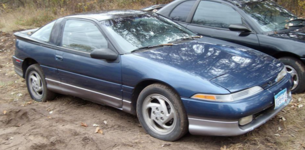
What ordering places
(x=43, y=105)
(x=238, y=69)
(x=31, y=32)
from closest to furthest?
(x=238, y=69)
(x=43, y=105)
(x=31, y=32)

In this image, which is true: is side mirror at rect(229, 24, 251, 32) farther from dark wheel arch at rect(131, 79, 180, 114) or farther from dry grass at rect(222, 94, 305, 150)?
dark wheel arch at rect(131, 79, 180, 114)

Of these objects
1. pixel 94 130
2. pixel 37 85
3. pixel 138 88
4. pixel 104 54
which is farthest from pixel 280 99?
pixel 37 85

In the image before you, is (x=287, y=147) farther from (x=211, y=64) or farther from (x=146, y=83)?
(x=146, y=83)

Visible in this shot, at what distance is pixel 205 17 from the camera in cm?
575

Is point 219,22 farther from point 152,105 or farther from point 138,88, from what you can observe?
point 152,105

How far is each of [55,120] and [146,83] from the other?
1.64 metres

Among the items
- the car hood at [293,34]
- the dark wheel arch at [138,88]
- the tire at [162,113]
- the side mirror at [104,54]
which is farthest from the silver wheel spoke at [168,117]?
the car hood at [293,34]

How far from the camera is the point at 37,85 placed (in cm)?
539

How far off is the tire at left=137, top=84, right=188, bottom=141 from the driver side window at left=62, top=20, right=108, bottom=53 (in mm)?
978

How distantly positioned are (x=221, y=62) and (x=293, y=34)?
Result: 6.58 ft

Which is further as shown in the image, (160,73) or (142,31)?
(142,31)

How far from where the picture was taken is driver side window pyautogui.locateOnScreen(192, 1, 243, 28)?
5.43 meters

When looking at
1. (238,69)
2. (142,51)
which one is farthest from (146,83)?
(238,69)

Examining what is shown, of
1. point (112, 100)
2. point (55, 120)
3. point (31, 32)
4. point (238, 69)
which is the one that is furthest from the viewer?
point (31, 32)
